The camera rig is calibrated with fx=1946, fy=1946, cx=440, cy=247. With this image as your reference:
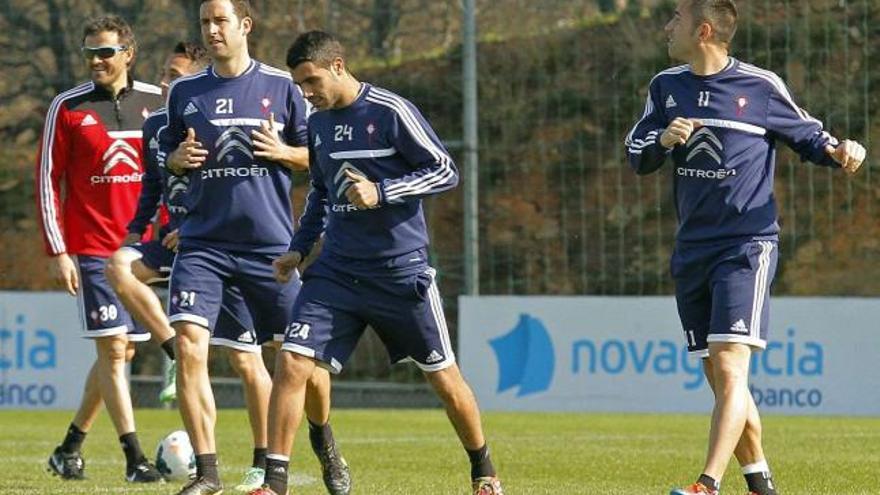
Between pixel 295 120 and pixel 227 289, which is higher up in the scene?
pixel 295 120

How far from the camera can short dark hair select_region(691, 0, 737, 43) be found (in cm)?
799

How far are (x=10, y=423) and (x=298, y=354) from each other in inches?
348

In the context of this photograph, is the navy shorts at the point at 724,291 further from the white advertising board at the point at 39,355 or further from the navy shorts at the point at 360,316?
the white advertising board at the point at 39,355

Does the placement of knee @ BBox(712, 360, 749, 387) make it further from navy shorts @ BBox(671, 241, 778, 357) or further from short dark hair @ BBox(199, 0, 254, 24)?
short dark hair @ BBox(199, 0, 254, 24)

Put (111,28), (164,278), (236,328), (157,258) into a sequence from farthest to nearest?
1. (111,28)
2. (164,278)
3. (157,258)
4. (236,328)

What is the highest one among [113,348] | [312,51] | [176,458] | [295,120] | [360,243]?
[312,51]

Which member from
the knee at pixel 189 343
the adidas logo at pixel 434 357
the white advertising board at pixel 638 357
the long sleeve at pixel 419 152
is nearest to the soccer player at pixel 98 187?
the knee at pixel 189 343

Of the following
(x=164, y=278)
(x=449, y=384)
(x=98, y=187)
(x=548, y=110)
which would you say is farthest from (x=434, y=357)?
(x=548, y=110)

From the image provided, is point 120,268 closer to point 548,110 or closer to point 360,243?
point 360,243

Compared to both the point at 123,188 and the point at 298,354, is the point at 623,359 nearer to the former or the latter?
the point at 123,188

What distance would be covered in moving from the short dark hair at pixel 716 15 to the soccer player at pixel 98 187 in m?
3.73

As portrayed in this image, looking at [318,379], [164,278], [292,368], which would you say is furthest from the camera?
[164,278]

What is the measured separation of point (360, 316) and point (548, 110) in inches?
540

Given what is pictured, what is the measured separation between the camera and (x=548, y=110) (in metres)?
21.6
